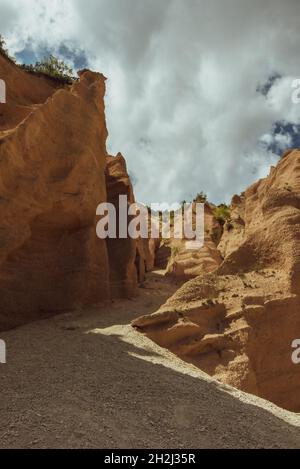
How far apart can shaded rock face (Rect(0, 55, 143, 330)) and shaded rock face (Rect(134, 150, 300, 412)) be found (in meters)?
4.54

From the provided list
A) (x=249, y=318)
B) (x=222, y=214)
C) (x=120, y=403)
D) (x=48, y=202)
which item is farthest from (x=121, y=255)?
(x=120, y=403)

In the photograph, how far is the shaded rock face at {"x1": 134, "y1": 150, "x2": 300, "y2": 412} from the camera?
37.3ft

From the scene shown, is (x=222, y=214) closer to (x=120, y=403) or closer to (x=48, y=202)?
(x=48, y=202)

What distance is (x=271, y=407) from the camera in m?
8.91

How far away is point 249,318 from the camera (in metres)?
12.0

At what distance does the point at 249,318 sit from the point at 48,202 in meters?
7.77

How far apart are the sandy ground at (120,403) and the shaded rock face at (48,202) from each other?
3049 millimetres

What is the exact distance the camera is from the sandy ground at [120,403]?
624 centimetres

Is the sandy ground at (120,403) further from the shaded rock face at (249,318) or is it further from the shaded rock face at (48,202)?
the shaded rock face at (48,202)

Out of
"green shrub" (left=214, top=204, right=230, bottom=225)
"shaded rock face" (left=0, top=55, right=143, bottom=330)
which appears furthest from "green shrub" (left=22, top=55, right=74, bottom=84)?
"green shrub" (left=214, top=204, right=230, bottom=225)

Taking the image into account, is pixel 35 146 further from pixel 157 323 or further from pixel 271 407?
pixel 271 407

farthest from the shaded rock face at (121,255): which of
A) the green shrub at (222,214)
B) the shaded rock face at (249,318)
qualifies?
the green shrub at (222,214)
